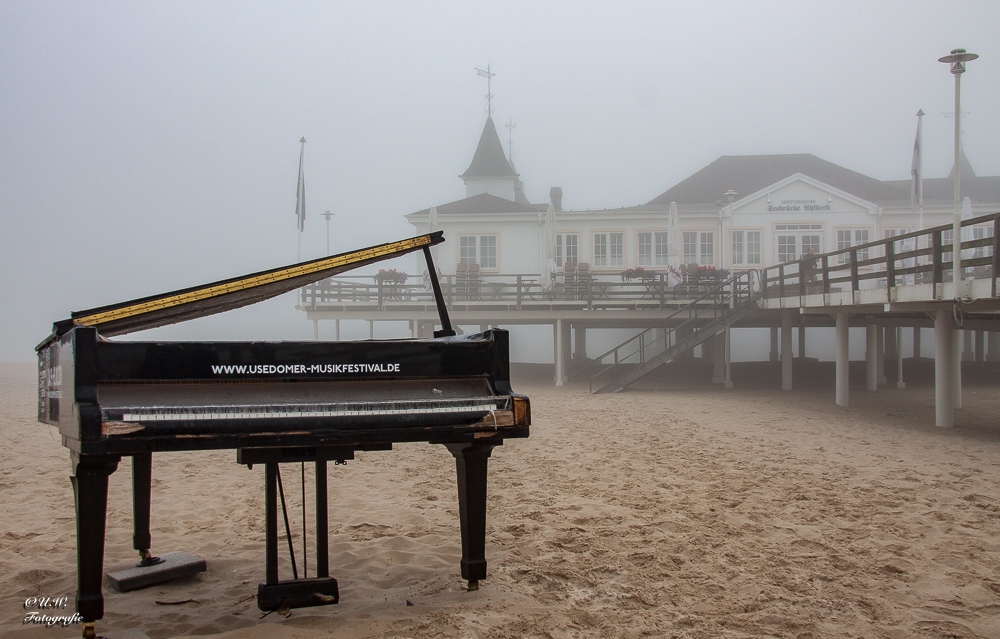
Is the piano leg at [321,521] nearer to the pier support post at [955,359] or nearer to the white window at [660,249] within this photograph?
the pier support post at [955,359]

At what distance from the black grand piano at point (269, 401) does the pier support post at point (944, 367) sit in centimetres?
935

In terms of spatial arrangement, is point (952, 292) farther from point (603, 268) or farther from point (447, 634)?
point (603, 268)

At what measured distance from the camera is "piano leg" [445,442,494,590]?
3.62 metres

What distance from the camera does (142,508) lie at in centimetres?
442

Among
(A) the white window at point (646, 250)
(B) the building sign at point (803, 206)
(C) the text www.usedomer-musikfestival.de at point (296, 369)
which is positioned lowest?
(C) the text www.usedomer-musikfestival.de at point (296, 369)

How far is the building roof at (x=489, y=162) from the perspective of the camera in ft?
110

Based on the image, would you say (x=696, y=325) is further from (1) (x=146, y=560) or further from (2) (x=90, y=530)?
(2) (x=90, y=530)

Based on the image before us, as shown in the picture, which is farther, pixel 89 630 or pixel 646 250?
pixel 646 250

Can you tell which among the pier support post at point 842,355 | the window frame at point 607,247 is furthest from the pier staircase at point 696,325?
the window frame at point 607,247

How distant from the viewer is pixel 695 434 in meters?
10.1

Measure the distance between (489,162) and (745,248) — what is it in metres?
14.8

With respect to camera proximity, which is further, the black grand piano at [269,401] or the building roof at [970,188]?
the building roof at [970,188]

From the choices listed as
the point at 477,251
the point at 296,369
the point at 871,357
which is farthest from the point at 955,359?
the point at 477,251

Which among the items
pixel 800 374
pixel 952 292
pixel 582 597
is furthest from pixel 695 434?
pixel 800 374
